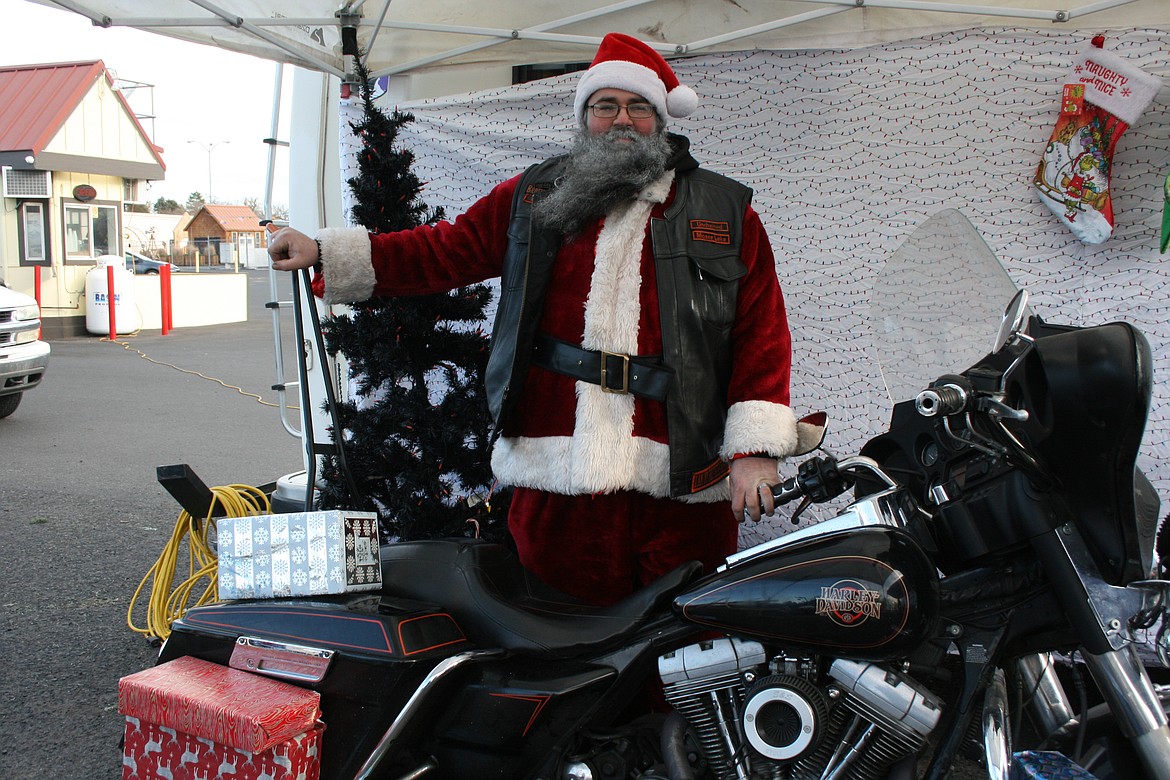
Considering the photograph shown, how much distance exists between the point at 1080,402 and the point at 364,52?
8.39 ft

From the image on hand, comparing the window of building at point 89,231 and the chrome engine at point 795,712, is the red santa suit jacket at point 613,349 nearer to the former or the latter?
the chrome engine at point 795,712

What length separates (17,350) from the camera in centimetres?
678

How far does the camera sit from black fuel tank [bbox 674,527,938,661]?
1.50 metres

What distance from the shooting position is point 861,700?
1.54 meters

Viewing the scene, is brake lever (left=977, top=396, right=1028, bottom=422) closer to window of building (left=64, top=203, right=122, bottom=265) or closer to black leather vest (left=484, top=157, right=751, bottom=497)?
black leather vest (left=484, top=157, right=751, bottom=497)

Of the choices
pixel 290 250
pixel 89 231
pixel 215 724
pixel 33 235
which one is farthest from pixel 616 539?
pixel 89 231

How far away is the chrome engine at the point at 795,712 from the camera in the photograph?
1521 mm

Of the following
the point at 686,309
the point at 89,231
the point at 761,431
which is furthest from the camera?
the point at 89,231

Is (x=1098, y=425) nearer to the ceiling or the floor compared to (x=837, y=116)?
nearer to the floor

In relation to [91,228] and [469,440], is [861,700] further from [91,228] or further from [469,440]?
[91,228]

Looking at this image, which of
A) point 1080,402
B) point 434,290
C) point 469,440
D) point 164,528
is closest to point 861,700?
point 1080,402

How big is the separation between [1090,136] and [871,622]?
2299 millimetres

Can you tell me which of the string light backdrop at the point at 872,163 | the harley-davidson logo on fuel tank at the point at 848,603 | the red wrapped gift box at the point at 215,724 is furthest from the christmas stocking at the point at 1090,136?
the red wrapped gift box at the point at 215,724

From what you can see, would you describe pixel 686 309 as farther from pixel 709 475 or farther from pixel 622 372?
pixel 709 475
